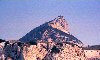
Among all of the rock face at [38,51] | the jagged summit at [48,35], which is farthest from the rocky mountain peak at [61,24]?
the rock face at [38,51]

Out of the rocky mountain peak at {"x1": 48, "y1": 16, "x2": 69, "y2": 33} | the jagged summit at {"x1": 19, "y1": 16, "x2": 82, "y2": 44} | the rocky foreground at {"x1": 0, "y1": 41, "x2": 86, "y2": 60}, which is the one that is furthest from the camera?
the rocky mountain peak at {"x1": 48, "y1": 16, "x2": 69, "y2": 33}

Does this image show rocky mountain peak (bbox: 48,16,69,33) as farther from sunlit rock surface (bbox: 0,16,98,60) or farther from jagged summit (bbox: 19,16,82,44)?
sunlit rock surface (bbox: 0,16,98,60)

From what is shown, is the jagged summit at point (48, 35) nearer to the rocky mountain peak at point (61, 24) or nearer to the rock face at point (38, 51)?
the rocky mountain peak at point (61, 24)

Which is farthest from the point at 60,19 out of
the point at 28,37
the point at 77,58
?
the point at 77,58

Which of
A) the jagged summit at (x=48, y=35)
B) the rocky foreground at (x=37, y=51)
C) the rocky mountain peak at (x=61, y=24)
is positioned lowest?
the rocky foreground at (x=37, y=51)

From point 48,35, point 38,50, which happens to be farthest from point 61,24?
point 38,50

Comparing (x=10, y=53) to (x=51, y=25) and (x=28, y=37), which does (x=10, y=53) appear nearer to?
(x=28, y=37)

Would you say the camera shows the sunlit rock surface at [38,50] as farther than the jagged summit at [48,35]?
No

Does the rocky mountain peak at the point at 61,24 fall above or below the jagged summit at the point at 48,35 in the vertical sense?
above

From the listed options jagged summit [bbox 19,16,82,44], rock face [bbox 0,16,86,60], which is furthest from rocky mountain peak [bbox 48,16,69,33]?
rock face [bbox 0,16,86,60]

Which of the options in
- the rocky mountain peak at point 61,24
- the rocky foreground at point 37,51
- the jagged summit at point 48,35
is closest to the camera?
the rocky foreground at point 37,51

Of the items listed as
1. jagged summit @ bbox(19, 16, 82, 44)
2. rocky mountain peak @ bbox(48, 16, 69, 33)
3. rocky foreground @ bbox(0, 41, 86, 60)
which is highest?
rocky mountain peak @ bbox(48, 16, 69, 33)

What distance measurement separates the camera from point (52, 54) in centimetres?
5088

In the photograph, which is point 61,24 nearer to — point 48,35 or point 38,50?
point 48,35
